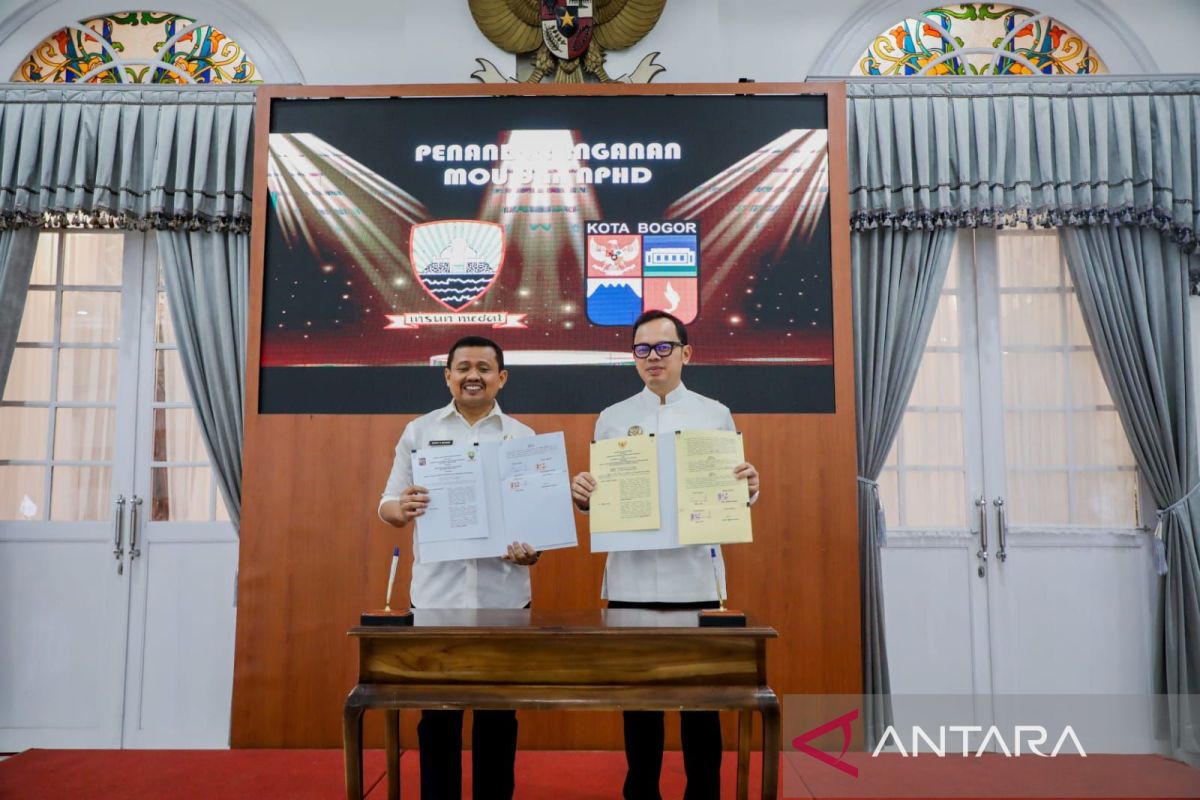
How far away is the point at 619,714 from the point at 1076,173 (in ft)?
10.8

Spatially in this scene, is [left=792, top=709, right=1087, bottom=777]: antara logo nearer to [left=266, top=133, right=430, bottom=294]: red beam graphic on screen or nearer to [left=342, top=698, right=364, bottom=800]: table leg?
[left=342, top=698, right=364, bottom=800]: table leg

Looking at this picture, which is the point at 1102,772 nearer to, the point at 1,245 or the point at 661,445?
the point at 661,445

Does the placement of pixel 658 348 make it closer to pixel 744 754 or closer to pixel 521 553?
pixel 521 553

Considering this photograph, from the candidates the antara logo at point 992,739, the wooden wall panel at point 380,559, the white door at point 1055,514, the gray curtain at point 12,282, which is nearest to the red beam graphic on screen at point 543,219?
the wooden wall panel at point 380,559

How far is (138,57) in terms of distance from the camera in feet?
15.4

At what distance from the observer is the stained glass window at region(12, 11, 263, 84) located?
465 centimetres

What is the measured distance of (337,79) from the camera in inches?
179

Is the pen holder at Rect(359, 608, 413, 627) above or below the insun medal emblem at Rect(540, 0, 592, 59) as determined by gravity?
below

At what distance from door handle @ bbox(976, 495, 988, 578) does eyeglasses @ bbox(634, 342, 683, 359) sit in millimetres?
2349

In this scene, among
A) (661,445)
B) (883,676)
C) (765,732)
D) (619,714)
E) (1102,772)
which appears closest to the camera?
(765,732)

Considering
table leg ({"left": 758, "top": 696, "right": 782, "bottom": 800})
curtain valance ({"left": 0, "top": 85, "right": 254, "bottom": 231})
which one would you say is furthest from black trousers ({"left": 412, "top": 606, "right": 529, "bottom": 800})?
curtain valance ({"left": 0, "top": 85, "right": 254, "bottom": 231})

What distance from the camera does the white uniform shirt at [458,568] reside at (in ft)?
9.30

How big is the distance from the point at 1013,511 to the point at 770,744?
2685 mm

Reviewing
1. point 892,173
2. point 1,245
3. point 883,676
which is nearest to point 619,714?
point 883,676
